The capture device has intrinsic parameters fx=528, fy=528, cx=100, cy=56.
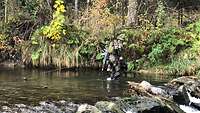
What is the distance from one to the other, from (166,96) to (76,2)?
478 inches

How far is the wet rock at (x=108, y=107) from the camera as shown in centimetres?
1375

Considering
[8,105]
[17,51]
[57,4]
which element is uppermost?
[57,4]

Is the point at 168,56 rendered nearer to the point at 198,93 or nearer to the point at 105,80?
the point at 105,80

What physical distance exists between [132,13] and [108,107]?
39.8 feet

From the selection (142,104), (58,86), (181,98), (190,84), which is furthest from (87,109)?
(190,84)

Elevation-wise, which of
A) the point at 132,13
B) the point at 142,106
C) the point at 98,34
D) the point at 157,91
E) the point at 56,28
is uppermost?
the point at 132,13

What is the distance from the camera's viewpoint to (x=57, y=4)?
24844mm

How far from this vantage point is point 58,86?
58.3 feet

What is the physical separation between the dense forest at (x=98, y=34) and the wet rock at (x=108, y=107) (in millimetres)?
7819

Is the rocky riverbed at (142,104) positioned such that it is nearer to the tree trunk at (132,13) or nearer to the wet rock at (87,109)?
the wet rock at (87,109)

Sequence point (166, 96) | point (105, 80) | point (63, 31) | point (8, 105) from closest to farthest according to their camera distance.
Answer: point (8, 105) → point (166, 96) → point (105, 80) → point (63, 31)

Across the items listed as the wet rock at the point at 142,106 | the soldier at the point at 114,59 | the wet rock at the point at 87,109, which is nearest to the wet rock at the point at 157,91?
the wet rock at the point at 142,106

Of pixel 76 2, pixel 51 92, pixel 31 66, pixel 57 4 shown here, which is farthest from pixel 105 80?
pixel 76 2

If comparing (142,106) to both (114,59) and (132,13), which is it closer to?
(114,59)
